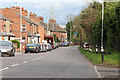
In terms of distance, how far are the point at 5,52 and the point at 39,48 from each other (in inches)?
617

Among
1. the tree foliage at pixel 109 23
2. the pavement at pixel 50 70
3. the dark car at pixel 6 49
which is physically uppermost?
the tree foliage at pixel 109 23

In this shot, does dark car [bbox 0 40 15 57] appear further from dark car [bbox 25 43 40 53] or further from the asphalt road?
dark car [bbox 25 43 40 53]

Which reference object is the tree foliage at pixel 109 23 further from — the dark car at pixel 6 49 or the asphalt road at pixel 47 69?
the dark car at pixel 6 49

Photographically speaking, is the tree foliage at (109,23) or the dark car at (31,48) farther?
the dark car at (31,48)

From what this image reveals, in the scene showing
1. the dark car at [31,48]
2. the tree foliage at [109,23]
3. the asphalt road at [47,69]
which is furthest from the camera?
the dark car at [31,48]

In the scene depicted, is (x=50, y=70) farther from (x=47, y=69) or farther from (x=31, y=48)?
(x=31, y=48)

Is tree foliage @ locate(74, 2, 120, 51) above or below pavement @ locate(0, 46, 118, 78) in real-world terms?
above

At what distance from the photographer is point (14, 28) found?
68.4 metres

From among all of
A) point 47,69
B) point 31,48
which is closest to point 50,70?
point 47,69

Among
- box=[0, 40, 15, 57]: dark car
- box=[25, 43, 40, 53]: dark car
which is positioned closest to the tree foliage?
box=[25, 43, 40, 53]: dark car

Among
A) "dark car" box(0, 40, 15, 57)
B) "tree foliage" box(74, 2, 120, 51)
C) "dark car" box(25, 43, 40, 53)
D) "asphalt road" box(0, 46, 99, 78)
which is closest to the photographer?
"asphalt road" box(0, 46, 99, 78)

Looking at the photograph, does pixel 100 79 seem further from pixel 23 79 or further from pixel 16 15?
pixel 16 15

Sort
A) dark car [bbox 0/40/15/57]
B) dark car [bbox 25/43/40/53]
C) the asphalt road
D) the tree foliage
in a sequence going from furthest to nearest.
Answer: dark car [bbox 25/43/40/53], dark car [bbox 0/40/15/57], the tree foliage, the asphalt road

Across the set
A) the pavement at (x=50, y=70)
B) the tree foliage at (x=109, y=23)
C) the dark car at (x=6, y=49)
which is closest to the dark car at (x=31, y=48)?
the tree foliage at (x=109, y=23)
